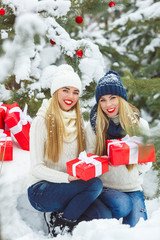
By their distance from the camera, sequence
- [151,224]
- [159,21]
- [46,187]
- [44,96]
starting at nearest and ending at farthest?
[151,224], [46,187], [44,96], [159,21]

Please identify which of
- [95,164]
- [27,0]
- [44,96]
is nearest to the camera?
[95,164]

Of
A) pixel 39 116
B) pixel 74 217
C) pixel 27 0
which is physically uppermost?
pixel 27 0

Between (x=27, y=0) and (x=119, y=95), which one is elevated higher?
(x=27, y=0)

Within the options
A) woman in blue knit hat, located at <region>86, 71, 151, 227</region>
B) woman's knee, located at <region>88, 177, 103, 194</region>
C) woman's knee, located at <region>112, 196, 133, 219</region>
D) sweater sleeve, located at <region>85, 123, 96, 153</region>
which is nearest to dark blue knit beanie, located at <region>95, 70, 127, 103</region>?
woman in blue knit hat, located at <region>86, 71, 151, 227</region>

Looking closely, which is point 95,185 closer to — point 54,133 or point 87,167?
point 87,167

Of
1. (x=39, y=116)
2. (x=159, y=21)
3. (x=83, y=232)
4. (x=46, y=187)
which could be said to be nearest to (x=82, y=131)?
(x=39, y=116)

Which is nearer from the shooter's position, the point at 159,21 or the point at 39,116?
the point at 39,116

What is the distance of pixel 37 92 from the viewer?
2881 mm

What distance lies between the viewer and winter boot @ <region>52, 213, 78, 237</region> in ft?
5.37

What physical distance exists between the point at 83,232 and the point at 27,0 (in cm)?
227

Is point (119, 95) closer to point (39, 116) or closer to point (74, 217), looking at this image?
point (39, 116)

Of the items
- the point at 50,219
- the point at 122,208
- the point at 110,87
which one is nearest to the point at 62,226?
the point at 50,219

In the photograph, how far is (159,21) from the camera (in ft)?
14.9

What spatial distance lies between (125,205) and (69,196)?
15.5 inches
